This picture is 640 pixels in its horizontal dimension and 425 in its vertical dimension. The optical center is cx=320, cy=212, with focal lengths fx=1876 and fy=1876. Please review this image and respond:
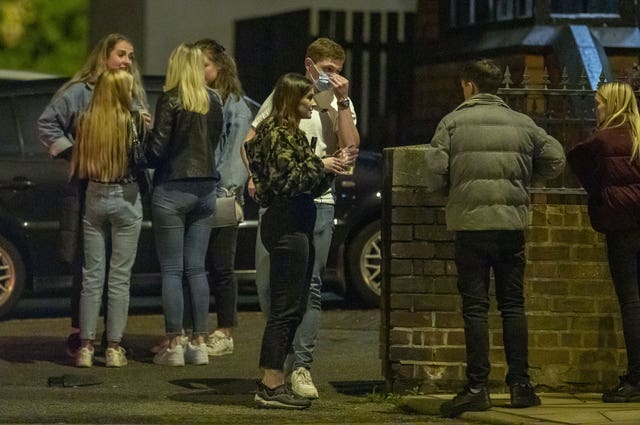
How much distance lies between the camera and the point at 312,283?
364 inches

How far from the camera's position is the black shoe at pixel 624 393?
9.16 meters

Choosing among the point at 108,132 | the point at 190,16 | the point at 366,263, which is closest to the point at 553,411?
the point at 108,132

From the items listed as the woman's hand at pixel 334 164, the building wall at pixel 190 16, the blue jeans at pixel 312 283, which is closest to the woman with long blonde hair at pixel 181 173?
the blue jeans at pixel 312 283

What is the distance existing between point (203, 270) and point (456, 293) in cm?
188

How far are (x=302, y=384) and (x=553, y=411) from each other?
4.16 ft

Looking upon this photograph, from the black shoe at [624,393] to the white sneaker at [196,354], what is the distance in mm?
2522

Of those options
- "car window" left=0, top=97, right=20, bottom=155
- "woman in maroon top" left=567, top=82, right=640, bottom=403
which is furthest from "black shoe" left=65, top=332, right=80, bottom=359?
"woman in maroon top" left=567, top=82, right=640, bottom=403

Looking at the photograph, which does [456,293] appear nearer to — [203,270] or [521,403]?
[521,403]

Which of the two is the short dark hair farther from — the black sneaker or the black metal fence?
the black sneaker

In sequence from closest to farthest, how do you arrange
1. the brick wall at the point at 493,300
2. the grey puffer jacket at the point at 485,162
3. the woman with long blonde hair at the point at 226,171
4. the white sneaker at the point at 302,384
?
the grey puffer jacket at the point at 485,162, the white sneaker at the point at 302,384, the brick wall at the point at 493,300, the woman with long blonde hair at the point at 226,171

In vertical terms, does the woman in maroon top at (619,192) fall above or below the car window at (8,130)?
below

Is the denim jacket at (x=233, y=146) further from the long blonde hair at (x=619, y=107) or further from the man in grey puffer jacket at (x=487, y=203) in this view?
the long blonde hair at (x=619, y=107)

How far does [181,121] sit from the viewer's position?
10.3 metres

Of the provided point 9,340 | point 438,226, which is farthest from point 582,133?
point 9,340
